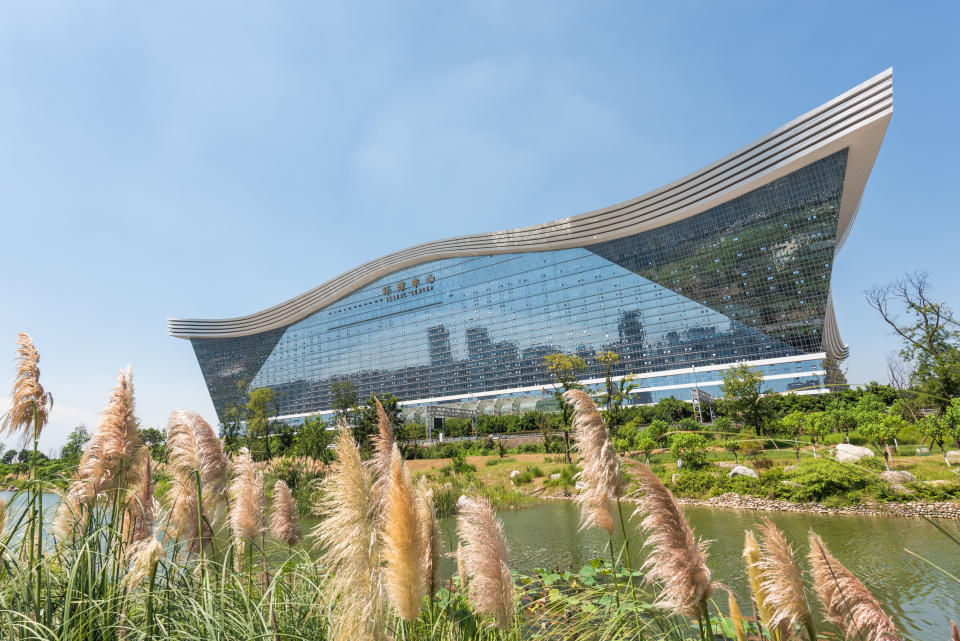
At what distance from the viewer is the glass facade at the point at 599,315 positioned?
169 ft

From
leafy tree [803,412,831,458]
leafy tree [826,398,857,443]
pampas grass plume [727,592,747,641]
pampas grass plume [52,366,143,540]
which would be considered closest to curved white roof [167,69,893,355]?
leafy tree [826,398,857,443]

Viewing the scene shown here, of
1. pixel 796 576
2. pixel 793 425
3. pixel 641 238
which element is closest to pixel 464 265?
pixel 641 238

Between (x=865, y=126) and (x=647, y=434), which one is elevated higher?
(x=865, y=126)

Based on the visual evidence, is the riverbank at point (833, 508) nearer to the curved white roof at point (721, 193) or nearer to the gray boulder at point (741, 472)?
the gray boulder at point (741, 472)

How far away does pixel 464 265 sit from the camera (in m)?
80.5

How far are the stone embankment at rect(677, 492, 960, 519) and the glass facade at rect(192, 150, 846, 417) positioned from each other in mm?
38404

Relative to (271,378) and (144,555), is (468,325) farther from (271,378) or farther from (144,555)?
(144,555)

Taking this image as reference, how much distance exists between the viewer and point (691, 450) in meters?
Answer: 21.7

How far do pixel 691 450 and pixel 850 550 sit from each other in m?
12.4

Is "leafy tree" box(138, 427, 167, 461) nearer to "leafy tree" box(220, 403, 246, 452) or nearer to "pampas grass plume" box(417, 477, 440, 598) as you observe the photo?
"pampas grass plume" box(417, 477, 440, 598)

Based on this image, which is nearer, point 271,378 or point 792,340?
point 792,340

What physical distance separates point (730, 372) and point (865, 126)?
28873mm

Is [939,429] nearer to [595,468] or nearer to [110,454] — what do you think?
[595,468]

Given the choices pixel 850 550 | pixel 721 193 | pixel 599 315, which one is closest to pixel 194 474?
pixel 850 550
